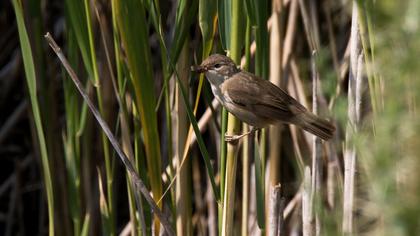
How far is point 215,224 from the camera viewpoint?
10.4ft

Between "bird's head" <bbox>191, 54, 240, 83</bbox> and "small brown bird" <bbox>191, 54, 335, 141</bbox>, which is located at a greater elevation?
"bird's head" <bbox>191, 54, 240, 83</bbox>

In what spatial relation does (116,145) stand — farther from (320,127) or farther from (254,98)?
(254,98)

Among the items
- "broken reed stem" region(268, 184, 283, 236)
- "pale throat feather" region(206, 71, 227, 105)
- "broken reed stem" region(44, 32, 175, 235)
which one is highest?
"pale throat feather" region(206, 71, 227, 105)

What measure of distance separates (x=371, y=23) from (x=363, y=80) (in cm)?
29

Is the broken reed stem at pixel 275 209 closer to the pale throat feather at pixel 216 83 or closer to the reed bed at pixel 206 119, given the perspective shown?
the reed bed at pixel 206 119

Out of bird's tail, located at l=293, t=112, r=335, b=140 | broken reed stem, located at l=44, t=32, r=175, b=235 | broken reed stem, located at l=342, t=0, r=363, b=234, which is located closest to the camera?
broken reed stem, located at l=44, t=32, r=175, b=235

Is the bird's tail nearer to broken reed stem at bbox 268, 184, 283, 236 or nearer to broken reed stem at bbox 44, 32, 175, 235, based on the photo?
Answer: broken reed stem at bbox 268, 184, 283, 236

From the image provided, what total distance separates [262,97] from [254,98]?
43 millimetres

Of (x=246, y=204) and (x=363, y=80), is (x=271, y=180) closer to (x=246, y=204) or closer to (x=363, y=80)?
(x=246, y=204)

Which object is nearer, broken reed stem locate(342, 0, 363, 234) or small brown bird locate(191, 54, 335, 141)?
broken reed stem locate(342, 0, 363, 234)

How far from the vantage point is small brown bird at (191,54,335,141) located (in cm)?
251

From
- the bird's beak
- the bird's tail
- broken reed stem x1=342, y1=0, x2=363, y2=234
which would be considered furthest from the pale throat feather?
broken reed stem x1=342, y1=0, x2=363, y2=234

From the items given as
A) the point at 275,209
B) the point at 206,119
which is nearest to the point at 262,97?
the point at 206,119

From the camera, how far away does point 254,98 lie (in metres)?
2.80
